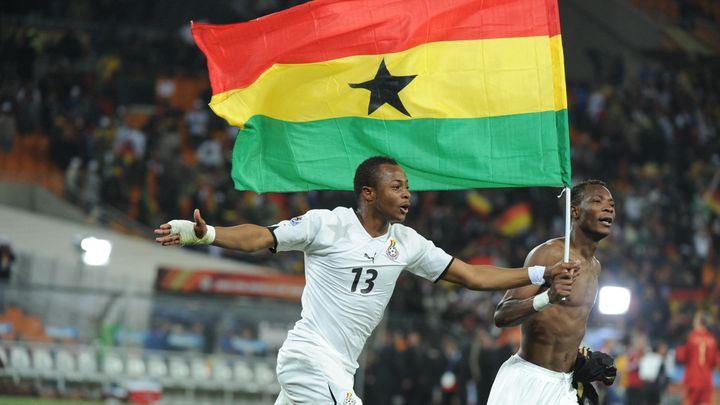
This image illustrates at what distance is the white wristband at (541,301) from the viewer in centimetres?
754

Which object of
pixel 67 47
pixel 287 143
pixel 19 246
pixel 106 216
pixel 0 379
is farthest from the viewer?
pixel 67 47

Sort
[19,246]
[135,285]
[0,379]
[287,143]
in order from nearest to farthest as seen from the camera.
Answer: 1. [287,143]
2. [0,379]
3. [135,285]
4. [19,246]

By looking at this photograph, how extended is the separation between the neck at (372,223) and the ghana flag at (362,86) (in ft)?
3.34

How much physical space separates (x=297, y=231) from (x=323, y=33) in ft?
6.87

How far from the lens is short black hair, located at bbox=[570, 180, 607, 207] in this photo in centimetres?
827

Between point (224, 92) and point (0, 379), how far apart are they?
1111cm

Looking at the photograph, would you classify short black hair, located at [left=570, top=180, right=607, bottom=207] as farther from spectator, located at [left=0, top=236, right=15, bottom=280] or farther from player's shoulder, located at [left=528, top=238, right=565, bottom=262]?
spectator, located at [left=0, top=236, right=15, bottom=280]

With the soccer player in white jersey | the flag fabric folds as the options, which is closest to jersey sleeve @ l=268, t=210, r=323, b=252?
the soccer player in white jersey

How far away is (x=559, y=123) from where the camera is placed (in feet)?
26.6

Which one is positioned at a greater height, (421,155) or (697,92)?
(697,92)

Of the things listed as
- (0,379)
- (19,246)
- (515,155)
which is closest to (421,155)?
(515,155)

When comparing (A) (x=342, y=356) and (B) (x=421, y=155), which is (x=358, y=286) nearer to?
(A) (x=342, y=356)

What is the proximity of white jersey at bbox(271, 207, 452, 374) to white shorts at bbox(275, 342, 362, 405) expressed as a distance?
0.10 meters

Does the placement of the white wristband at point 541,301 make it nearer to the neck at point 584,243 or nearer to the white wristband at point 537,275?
the white wristband at point 537,275
